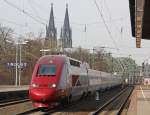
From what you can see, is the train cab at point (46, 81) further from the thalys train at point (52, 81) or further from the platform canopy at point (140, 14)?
the platform canopy at point (140, 14)

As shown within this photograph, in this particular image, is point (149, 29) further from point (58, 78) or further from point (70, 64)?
point (58, 78)

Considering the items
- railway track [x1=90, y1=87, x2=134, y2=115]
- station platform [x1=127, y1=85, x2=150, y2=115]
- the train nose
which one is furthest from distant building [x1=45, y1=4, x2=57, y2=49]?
the train nose

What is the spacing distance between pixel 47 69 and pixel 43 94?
209cm

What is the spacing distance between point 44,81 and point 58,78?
2.90 ft

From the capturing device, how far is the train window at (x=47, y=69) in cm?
→ 2611

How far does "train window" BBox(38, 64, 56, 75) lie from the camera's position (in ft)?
85.7

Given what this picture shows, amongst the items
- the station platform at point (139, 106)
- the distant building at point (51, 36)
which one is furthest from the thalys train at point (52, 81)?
the distant building at point (51, 36)

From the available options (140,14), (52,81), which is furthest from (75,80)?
(140,14)

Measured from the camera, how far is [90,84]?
135 ft

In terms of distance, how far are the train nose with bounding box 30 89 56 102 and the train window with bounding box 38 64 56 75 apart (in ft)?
4.64

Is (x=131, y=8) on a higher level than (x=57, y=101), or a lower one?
higher

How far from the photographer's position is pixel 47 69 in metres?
→ 26.4

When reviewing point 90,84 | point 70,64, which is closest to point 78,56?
point 90,84

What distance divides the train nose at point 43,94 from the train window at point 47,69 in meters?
1.42
